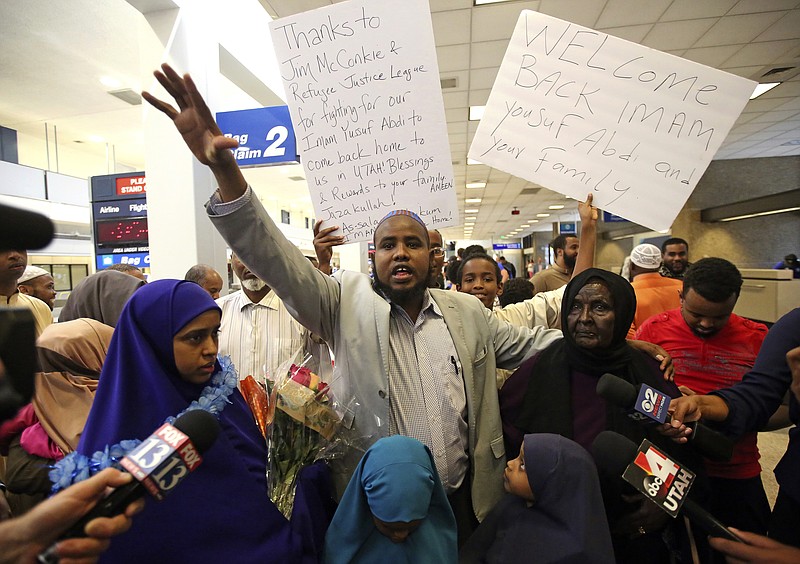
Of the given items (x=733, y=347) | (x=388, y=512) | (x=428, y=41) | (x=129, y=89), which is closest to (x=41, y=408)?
(x=388, y=512)

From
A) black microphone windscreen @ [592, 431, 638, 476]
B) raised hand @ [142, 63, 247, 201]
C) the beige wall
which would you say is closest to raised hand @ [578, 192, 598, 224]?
black microphone windscreen @ [592, 431, 638, 476]

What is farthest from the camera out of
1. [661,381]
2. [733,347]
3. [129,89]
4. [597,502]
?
[129,89]

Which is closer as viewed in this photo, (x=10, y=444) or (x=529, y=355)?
(x=10, y=444)

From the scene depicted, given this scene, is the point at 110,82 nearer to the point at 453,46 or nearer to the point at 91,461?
the point at 453,46

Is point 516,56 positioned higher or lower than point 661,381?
higher

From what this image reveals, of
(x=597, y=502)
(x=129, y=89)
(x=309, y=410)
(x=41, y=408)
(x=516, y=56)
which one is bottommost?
(x=597, y=502)

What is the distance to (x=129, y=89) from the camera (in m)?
5.22

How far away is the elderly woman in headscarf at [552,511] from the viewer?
1080 mm

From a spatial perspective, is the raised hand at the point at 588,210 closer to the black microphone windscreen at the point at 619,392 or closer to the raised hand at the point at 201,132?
the black microphone windscreen at the point at 619,392

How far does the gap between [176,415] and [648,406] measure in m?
1.09

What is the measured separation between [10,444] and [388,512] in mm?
1301

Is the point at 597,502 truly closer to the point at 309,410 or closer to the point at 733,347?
the point at 309,410

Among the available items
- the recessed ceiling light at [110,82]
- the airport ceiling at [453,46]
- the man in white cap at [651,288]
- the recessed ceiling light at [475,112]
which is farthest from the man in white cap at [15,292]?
the recessed ceiling light at [475,112]

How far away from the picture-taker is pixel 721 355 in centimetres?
165
